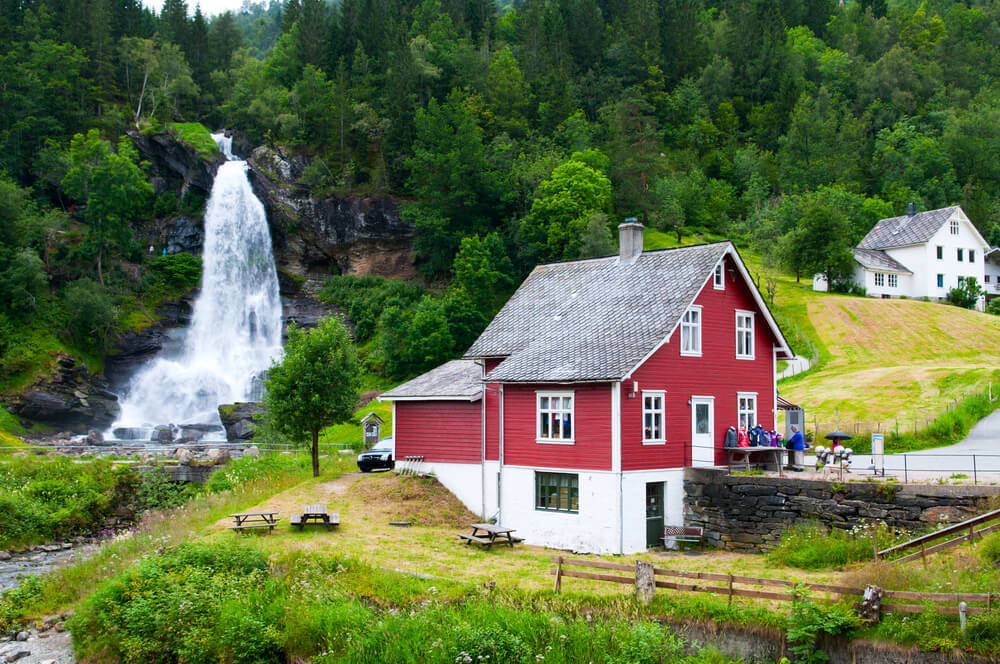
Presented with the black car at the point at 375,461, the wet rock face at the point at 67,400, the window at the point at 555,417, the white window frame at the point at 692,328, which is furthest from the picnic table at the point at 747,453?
the wet rock face at the point at 67,400

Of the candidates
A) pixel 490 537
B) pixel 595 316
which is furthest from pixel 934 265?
pixel 490 537

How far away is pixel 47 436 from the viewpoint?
47688 mm

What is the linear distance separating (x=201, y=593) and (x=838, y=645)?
12548 millimetres

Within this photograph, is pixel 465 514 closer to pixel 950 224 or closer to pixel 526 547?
pixel 526 547

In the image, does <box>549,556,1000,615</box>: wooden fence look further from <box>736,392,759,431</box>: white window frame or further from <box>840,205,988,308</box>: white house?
<box>840,205,988,308</box>: white house

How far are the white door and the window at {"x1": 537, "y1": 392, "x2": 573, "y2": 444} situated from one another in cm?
394

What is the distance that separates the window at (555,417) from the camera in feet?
80.9

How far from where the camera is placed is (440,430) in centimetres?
2933

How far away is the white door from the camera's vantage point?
2541 centimetres

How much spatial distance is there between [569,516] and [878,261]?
5139 centimetres

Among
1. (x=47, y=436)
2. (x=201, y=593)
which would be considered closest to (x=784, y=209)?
(x=47, y=436)

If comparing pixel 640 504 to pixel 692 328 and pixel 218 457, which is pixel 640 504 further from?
pixel 218 457

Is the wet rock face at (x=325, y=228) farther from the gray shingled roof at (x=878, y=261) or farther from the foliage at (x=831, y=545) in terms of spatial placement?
the foliage at (x=831, y=545)

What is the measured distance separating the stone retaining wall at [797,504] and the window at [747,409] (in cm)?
390
